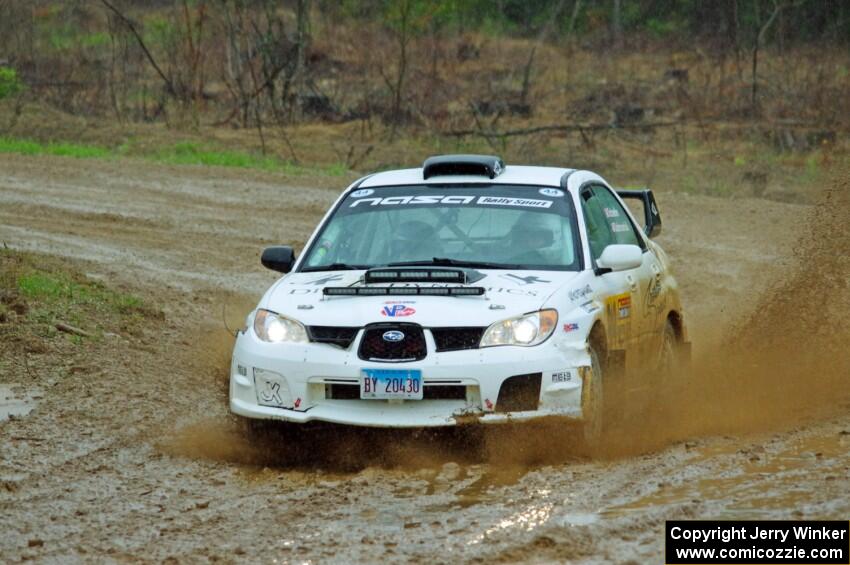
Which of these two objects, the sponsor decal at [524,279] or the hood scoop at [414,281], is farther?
the sponsor decal at [524,279]

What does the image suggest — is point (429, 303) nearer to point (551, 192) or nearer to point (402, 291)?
point (402, 291)

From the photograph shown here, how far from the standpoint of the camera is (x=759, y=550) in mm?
5180

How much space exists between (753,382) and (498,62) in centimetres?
2650

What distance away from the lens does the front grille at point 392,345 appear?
22.7 ft

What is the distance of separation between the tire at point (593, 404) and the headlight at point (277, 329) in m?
1.42

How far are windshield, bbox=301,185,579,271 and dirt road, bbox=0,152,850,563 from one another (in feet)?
3.60

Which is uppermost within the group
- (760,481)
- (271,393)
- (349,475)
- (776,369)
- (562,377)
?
(562,377)

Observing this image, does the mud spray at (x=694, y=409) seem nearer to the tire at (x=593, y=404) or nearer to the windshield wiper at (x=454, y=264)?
the tire at (x=593, y=404)

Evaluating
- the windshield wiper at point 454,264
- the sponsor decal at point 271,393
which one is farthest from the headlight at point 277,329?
the windshield wiper at point 454,264

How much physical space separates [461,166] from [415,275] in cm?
137

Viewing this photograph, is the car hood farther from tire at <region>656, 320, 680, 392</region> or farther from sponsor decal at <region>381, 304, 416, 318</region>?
tire at <region>656, 320, 680, 392</region>

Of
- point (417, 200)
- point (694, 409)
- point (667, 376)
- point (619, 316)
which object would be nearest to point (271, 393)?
point (417, 200)

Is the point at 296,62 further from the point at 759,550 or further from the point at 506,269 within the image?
the point at 759,550

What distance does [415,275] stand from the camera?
7.39 meters
